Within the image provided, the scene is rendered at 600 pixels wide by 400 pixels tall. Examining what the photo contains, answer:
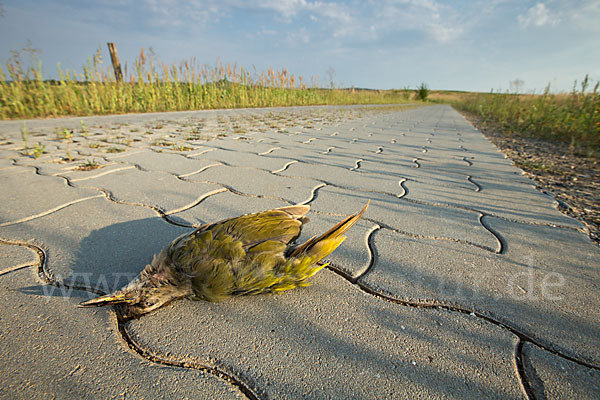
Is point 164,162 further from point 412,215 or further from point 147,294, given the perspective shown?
point 412,215

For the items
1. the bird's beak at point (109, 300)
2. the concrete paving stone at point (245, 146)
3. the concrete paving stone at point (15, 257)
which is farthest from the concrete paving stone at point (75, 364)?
the concrete paving stone at point (245, 146)

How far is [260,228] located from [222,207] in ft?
2.89

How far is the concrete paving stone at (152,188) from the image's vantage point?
1.94 m

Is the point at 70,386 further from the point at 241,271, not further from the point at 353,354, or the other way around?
the point at 353,354

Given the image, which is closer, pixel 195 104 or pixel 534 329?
pixel 534 329

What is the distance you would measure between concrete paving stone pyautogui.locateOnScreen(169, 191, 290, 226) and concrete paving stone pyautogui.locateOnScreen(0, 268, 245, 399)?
75 cm

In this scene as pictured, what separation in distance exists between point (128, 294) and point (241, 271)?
36cm

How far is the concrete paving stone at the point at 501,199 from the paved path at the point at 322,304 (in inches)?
0.9

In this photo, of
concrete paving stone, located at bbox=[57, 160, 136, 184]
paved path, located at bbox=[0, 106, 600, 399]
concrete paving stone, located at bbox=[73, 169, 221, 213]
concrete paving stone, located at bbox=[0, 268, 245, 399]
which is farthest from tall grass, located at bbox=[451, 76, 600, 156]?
concrete paving stone, located at bbox=[57, 160, 136, 184]

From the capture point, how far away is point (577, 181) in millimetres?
2830

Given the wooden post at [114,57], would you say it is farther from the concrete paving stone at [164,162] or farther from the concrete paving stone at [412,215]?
the concrete paving stone at [412,215]

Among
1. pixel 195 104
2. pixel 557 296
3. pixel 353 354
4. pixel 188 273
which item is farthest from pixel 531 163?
pixel 195 104

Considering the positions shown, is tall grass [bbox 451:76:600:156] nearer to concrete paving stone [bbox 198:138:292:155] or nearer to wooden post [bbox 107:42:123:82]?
concrete paving stone [bbox 198:138:292:155]

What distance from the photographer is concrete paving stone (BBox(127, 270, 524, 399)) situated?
78 cm
